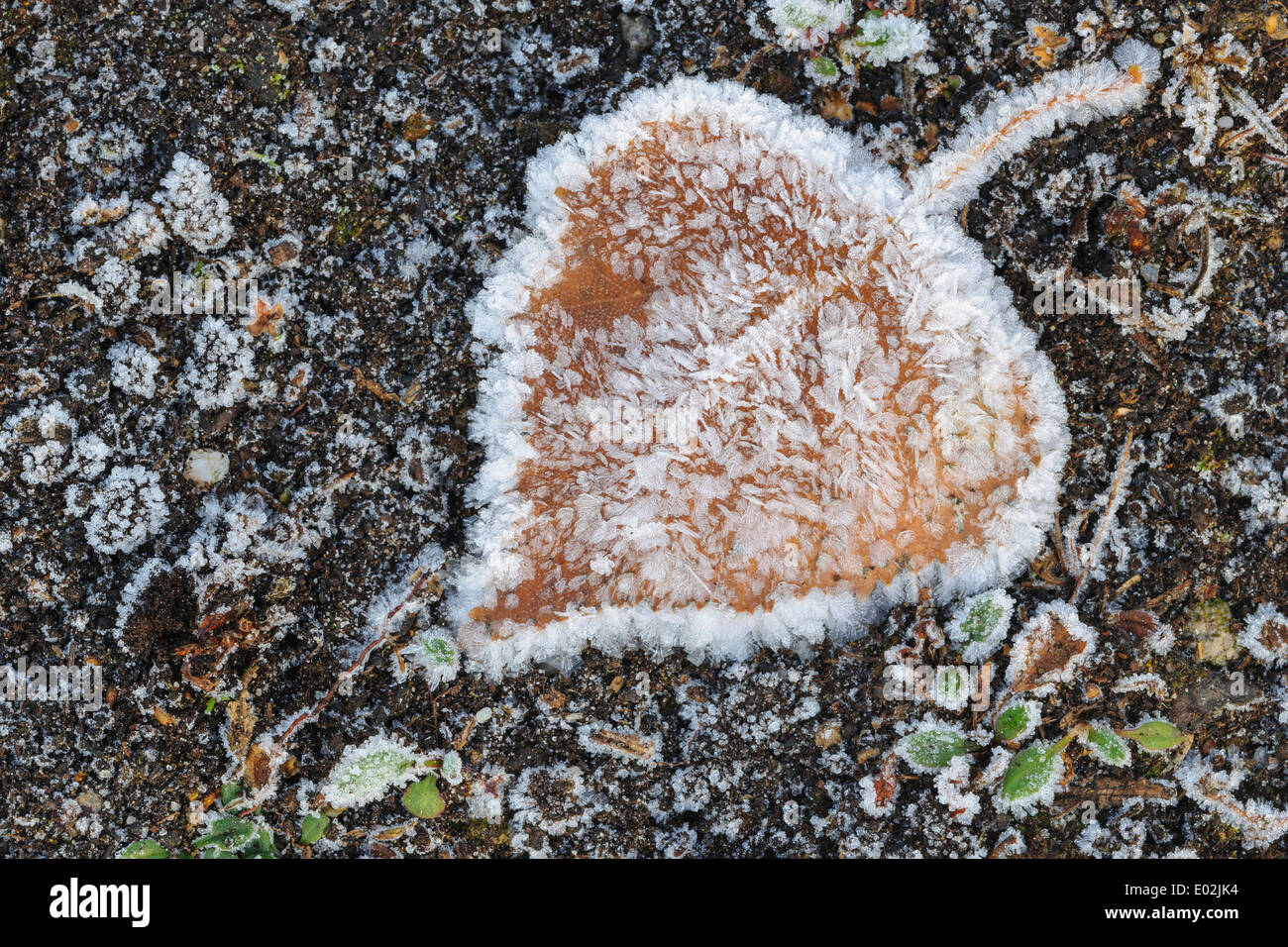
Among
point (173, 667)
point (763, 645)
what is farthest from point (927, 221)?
point (173, 667)

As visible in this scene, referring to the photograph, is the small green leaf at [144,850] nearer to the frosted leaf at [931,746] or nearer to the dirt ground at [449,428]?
the dirt ground at [449,428]

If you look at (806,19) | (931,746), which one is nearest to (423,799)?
(931,746)

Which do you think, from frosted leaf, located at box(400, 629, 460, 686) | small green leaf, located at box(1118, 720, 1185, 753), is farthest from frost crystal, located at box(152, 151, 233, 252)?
small green leaf, located at box(1118, 720, 1185, 753)

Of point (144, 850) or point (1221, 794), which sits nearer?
point (144, 850)

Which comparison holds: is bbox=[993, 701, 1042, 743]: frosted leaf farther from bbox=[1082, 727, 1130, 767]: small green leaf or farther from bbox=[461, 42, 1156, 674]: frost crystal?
bbox=[461, 42, 1156, 674]: frost crystal

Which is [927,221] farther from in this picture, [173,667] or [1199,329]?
[173,667]

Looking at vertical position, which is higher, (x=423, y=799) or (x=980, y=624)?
(x=980, y=624)

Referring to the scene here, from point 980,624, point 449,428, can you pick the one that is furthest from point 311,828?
point 980,624

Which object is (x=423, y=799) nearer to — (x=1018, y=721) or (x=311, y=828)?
(x=311, y=828)

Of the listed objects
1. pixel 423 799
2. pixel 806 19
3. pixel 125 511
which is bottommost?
pixel 423 799
